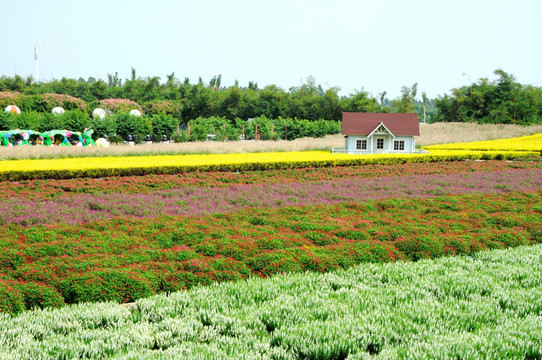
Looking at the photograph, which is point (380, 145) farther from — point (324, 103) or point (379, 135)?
point (324, 103)

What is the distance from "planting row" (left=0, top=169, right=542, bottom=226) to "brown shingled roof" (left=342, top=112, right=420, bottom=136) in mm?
12545

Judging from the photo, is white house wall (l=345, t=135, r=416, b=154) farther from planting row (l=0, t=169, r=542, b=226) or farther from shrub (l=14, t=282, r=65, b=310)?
shrub (l=14, t=282, r=65, b=310)

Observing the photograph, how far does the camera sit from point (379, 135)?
109 feet

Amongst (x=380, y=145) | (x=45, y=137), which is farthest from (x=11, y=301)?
(x=45, y=137)

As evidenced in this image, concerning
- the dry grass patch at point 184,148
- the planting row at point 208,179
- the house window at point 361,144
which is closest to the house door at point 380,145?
the house window at point 361,144

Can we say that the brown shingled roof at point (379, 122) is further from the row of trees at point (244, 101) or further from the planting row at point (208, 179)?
the row of trees at point (244, 101)

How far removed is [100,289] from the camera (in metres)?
6.22

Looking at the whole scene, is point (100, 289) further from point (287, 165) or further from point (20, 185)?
point (287, 165)

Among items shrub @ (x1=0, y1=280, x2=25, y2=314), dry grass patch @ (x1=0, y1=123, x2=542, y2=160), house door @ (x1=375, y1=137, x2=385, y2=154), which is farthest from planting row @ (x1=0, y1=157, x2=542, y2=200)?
shrub @ (x1=0, y1=280, x2=25, y2=314)

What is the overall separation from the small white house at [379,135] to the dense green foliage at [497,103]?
122 ft

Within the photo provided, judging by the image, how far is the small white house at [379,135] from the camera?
33.2m

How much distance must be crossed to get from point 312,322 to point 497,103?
70415 millimetres

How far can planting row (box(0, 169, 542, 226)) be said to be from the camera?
1211 cm

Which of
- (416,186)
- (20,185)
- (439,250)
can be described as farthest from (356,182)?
(20,185)
